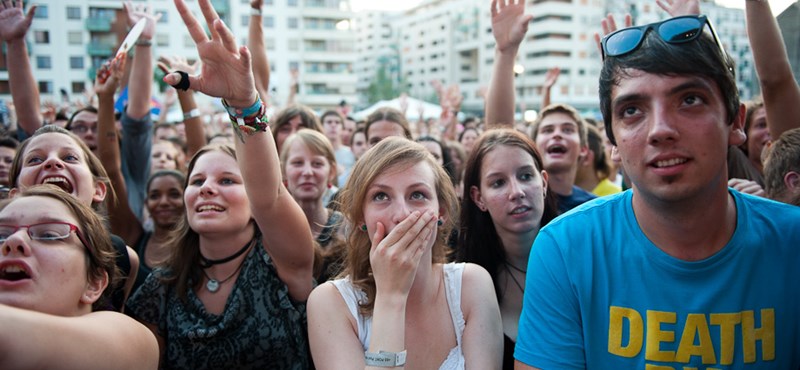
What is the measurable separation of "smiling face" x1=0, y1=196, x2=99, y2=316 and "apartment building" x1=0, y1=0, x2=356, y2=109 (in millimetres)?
41747

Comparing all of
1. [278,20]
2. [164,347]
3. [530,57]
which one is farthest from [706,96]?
[530,57]

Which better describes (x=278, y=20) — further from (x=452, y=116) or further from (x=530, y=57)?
(x=452, y=116)

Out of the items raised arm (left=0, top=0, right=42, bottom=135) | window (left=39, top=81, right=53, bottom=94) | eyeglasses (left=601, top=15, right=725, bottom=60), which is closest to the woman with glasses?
eyeglasses (left=601, top=15, right=725, bottom=60)

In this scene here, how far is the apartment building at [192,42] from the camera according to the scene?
53188mm

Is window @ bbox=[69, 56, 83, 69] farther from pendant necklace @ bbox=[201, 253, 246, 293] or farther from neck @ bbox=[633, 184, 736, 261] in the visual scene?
neck @ bbox=[633, 184, 736, 261]

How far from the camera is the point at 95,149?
16.3 ft

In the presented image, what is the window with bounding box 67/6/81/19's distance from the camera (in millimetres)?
Answer: 54344

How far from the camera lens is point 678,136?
162cm

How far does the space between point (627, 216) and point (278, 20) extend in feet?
232

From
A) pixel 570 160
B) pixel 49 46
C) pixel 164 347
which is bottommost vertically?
pixel 164 347

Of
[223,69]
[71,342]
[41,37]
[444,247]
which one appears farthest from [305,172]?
[41,37]

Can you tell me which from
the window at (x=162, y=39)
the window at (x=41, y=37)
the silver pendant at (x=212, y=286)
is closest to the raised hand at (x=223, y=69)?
the silver pendant at (x=212, y=286)

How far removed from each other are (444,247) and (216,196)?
1310 millimetres

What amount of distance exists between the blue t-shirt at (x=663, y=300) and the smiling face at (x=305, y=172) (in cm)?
262
